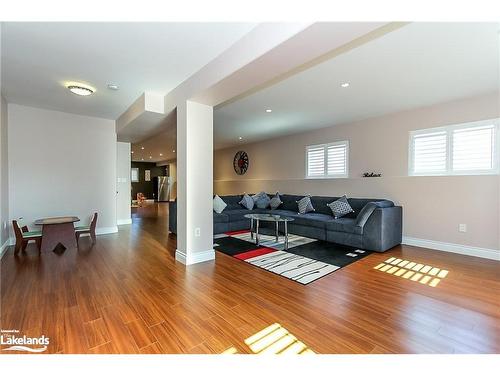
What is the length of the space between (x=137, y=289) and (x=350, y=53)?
327 centimetres

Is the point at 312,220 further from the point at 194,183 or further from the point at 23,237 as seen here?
the point at 23,237

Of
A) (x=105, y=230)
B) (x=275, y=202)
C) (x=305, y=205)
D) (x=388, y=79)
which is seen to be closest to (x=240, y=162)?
A: (x=275, y=202)

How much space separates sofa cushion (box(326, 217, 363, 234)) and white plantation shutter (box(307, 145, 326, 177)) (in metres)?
1.72

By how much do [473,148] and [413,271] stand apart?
2.31 metres

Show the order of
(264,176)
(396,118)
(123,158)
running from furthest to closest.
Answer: (264,176), (123,158), (396,118)

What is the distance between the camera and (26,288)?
2463mm

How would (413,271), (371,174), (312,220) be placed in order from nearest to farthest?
(413,271) < (312,220) < (371,174)

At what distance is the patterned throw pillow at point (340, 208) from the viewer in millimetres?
4657

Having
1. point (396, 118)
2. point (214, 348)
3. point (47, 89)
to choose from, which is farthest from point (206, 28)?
point (396, 118)

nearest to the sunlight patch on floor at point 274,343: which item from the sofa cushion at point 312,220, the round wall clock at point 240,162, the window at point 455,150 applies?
the sofa cushion at point 312,220

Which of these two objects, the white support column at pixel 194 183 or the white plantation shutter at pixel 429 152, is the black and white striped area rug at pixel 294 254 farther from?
the white plantation shutter at pixel 429 152

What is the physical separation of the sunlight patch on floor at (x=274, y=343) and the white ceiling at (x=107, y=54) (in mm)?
2458

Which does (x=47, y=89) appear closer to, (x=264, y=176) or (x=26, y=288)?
(x=26, y=288)

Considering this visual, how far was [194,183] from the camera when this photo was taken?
10.9ft
